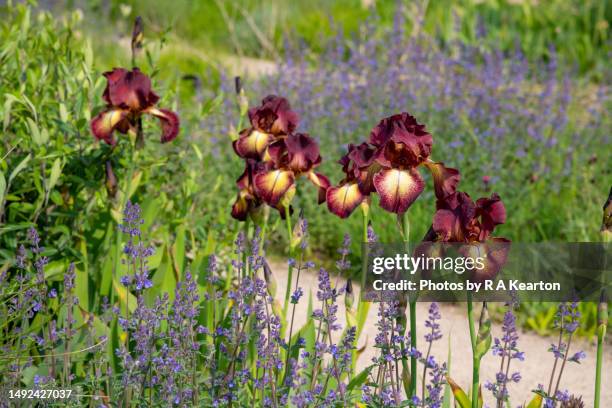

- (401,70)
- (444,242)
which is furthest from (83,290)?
(401,70)

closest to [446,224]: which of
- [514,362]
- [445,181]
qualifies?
[445,181]

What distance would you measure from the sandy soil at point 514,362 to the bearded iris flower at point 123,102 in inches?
36.4

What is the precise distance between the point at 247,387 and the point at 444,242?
857mm

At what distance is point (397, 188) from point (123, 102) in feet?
3.76

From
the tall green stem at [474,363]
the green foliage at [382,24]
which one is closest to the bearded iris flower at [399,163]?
the tall green stem at [474,363]

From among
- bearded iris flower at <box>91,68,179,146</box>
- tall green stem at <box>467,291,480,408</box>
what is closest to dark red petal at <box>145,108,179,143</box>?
bearded iris flower at <box>91,68,179,146</box>

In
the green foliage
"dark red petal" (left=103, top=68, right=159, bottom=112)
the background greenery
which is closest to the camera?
"dark red petal" (left=103, top=68, right=159, bottom=112)

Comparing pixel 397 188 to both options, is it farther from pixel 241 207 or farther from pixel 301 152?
pixel 241 207

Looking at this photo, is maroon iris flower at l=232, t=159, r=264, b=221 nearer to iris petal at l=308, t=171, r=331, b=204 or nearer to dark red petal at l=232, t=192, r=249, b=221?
dark red petal at l=232, t=192, r=249, b=221

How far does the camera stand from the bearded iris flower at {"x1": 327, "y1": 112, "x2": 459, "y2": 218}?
2123mm

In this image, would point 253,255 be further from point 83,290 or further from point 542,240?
point 542,240

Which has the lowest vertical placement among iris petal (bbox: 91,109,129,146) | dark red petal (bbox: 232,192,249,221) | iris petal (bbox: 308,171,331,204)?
dark red petal (bbox: 232,192,249,221)

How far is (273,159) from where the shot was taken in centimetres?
254

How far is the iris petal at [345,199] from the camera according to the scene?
2.32 metres
